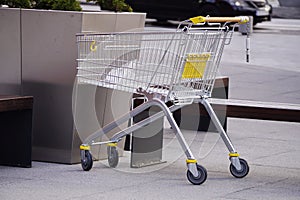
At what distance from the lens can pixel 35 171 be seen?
639 centimetres

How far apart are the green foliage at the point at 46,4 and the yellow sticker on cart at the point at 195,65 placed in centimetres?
145

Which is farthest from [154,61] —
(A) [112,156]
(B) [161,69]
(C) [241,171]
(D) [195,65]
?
(C) [241,171]

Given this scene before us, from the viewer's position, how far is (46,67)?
260 inches

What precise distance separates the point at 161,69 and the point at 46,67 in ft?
3.77

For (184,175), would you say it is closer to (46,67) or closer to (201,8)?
(46,67)

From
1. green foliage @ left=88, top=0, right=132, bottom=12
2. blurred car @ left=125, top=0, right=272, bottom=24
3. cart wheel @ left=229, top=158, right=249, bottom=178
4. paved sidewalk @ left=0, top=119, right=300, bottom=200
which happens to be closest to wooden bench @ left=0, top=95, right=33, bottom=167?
paved sidewalk @ left=0, top=119, right=300, bottom=200

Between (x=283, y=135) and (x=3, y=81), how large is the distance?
340 cm

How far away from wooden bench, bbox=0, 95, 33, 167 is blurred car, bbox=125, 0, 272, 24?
61.0 ft

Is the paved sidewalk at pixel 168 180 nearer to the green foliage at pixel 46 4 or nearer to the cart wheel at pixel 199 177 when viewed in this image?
the cart wheel at pixel 199 177

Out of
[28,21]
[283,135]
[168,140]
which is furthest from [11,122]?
[283,135]

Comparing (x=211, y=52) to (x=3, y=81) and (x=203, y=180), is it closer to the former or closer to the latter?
(x=203, y=180)

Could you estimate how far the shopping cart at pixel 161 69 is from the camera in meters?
5.89

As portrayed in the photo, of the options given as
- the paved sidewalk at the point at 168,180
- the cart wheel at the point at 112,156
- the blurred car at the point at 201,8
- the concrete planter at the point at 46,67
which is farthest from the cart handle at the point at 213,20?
the blurred car at the point at 201,8

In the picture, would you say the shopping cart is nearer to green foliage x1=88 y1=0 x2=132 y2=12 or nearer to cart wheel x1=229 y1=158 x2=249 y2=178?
cart wheel x1=229 y1=158 x2=249 y2=178
